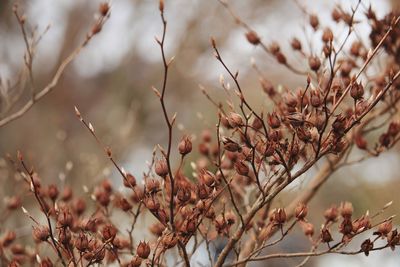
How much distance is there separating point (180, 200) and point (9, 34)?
5.39m

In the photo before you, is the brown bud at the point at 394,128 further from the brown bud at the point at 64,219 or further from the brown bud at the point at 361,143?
the brown bud at the point at 64,219

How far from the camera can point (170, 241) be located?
1.73 m

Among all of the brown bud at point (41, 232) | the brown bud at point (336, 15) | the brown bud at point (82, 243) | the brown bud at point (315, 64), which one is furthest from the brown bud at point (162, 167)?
the brown bud at point (336, 15)

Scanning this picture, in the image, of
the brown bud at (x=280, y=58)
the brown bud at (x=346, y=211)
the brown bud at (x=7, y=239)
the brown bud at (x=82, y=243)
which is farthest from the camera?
the brown bud at (x=280, y=58)

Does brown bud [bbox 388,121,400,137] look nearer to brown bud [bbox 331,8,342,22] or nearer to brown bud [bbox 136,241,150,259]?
brown bud [bbox 331,8,342,22]

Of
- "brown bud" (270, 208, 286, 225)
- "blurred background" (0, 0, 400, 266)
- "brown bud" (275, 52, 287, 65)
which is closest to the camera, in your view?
"brown bud" (270, 208, 286, 225)

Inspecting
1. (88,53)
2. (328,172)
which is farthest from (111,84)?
(328,172)

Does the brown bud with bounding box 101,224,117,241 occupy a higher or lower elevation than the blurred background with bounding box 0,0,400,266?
lower

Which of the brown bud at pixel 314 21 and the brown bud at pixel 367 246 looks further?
the brown bud at pixel 314 21

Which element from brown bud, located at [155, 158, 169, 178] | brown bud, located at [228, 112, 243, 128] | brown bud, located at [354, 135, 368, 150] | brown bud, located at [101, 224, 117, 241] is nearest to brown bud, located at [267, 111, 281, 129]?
brown bud, located at [228, 112, 243, 128]

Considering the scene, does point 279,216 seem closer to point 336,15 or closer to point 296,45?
point 296,45

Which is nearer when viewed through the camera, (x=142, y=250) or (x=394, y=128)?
(x=142, y=250)

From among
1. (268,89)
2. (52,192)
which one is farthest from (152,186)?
(268,89)

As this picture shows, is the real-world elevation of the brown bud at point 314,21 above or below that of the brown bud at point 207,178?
above
